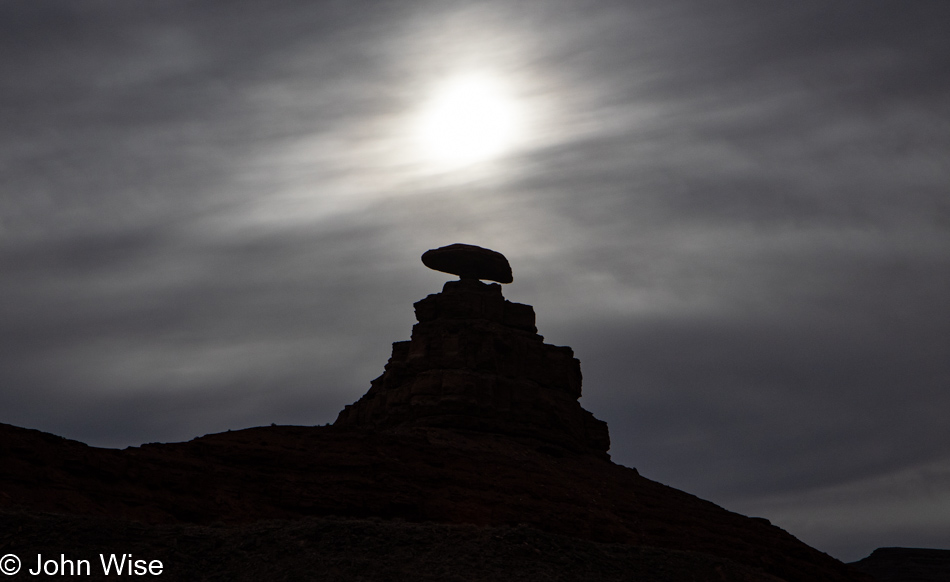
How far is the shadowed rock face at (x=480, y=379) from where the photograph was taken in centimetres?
6184

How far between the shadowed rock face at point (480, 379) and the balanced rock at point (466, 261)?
31.6 inches

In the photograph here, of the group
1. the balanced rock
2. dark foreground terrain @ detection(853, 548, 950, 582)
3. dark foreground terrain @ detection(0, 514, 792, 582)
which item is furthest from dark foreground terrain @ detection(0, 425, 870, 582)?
dark foreground terrain @ detection(853, 548, 950, 582)

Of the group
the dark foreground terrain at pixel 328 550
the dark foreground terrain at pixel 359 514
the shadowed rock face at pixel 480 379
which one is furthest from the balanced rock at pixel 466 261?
the dark foreground terrain at pixel 328 550

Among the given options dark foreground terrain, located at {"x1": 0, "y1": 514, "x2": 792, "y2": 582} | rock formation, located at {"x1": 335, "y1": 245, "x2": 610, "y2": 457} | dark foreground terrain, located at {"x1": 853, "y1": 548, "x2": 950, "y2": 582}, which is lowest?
dark foreground terrain, located at {"x1": 0, "y1": 514, "x2": 792, "y2": 582}

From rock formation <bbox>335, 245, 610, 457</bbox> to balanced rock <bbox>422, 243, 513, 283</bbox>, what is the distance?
150 mm

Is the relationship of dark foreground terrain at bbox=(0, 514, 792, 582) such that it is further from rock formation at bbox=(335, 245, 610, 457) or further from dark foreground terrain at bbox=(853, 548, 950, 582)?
dark foreground terrain at bbox=(853, 548, 950, 582)

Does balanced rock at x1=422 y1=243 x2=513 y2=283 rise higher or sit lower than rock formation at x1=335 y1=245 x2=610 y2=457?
higher

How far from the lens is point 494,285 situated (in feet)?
228

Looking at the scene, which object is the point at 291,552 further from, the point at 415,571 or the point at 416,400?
the point at 416,400

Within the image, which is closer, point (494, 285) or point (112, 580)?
point (112, 580)

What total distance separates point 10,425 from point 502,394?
108 ft

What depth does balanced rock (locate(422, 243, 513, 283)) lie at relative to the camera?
6862 cm

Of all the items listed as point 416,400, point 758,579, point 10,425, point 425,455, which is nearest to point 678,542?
point 758,579

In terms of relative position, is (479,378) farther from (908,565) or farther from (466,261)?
(908,565)
